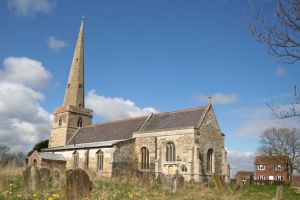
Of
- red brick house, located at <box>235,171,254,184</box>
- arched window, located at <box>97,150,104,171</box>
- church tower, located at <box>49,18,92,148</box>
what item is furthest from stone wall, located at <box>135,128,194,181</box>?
church tower, located at <box>49,18,92,148</box>

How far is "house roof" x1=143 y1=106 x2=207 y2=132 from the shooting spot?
1186 inches

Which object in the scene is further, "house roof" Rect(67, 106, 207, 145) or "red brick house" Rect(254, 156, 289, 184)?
"red brick house" Rect(254, 156, 289, 184)

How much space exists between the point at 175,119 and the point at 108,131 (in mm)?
9730

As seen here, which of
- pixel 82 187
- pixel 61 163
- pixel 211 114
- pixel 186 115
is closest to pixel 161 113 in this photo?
pixel 186 115

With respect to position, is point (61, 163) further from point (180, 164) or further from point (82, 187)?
point (82, 187)

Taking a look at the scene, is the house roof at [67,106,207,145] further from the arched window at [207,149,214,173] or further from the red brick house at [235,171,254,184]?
the red brick house at [235,171,254,184]

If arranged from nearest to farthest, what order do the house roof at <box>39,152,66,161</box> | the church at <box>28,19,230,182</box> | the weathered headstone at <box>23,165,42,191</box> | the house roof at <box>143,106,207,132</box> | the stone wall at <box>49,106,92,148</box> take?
the weathered headstone at <box>23,165,42,191</box> < the church at <box>28,19,230,182</box> < the house roof at <box>143,106,207,132</box> < the house roof at <box>39,152,66,161</box> < the stone wall at <box>49,106,92,148</box>

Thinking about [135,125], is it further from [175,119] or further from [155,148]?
[175,119]

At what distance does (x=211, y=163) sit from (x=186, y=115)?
5225 millimetres

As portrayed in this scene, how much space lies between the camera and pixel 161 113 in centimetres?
3497

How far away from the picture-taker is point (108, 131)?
1502 inches

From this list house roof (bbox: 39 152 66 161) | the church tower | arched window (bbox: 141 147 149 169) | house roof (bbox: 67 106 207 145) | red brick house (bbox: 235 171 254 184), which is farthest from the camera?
the church tower

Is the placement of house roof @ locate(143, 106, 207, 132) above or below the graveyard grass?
above

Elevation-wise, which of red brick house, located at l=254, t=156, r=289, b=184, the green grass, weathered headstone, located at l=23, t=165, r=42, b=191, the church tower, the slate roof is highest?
the church tower
